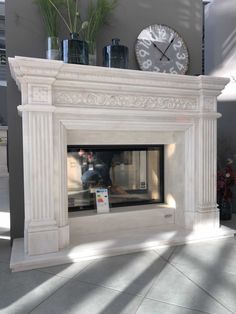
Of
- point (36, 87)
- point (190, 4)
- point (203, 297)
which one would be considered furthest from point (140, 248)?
point (190, 4)

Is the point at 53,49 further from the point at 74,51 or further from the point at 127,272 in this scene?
the point at 127,272

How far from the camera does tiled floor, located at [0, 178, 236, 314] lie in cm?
174

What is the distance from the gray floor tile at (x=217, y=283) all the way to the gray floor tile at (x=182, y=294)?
52 millimetres

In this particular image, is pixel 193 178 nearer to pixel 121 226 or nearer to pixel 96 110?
pixel 121 226

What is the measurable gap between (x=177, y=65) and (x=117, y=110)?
46.8 inches

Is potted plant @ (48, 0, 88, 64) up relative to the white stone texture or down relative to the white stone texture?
up

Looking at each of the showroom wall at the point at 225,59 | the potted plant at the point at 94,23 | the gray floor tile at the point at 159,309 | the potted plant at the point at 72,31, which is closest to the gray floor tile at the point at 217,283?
the gray floor tile at the point at 159,309

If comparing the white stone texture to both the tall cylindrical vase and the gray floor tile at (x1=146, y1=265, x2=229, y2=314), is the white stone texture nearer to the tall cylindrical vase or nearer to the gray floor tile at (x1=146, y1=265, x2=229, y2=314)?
the tall cylindrical vase

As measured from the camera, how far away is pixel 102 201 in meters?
3.11

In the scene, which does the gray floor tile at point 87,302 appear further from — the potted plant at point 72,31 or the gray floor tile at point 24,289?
the potted plant at point 72,31

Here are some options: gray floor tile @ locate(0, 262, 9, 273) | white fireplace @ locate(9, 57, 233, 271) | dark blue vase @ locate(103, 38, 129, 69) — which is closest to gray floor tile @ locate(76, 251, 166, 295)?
white fireplace @ locate(9, 57, 233, 271)

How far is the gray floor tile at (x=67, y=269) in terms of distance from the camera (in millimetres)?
2189

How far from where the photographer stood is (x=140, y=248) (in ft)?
8.70

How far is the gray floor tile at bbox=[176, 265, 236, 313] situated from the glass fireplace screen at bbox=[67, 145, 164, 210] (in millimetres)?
1241
